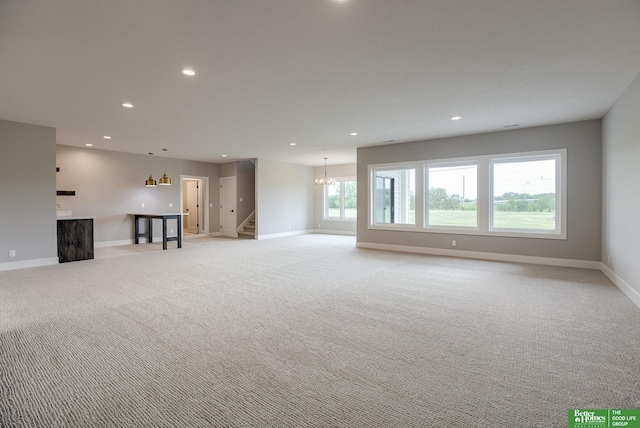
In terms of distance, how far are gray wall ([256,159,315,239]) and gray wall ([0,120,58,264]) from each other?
5.43 m

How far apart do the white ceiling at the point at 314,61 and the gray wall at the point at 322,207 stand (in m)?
5.80

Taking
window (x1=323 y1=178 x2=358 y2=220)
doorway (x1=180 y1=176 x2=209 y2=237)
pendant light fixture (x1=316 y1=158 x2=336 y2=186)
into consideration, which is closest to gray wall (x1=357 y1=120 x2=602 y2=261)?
pendant light fixture (x1=316 y1=158 x2=336 y2=186)

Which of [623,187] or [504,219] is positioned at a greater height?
[623,187]

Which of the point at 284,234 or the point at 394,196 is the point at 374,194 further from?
the point at 284,234

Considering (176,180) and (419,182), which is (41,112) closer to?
(176,180)

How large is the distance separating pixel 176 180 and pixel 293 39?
918 cm

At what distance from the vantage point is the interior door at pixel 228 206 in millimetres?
11789

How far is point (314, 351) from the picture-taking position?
2654 mm

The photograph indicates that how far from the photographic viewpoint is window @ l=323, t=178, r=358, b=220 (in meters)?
12.2

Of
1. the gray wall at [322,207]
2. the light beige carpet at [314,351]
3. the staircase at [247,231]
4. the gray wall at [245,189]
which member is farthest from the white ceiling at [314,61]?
the staircase at [247,231]

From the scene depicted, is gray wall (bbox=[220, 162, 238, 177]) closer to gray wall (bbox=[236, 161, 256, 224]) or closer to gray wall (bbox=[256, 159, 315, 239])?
gray wall (bbox=[236, 161, 256, 224])

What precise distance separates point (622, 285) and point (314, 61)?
523 centimetres

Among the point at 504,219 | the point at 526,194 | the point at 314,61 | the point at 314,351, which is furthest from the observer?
the point at 504,219

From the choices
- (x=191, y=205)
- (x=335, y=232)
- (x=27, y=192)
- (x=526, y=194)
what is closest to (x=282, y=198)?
(x=335, y=232)
